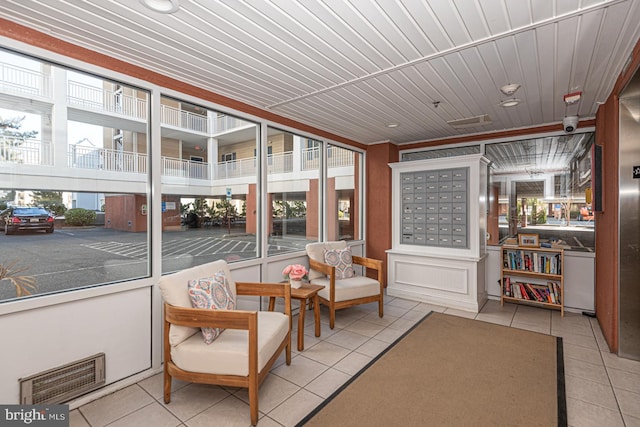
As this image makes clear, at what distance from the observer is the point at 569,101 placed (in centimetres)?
318

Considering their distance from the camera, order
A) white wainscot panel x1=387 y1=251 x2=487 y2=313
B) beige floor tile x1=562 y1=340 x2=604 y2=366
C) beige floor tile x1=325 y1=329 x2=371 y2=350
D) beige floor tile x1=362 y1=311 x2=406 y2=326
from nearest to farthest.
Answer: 1. beige floor tile x1=562 y1=340 x2=604 y2=366
2. beige floor tile x1=325 y1=329 x2=371 y2=350
3. beige floor tile x1=362 y1=311 x2=406 y2=326
4. white wainscot panel x1=387 y1=251 x2=487 y2=313

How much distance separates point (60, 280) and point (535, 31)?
3.81m

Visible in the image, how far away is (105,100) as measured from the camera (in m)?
2.59

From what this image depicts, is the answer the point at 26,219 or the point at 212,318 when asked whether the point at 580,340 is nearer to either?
the point at 212,318

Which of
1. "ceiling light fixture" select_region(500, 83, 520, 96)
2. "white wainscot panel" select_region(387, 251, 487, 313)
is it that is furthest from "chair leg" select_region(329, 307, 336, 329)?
"ceiling light fixture" select_region(500, 83, 520, 96)

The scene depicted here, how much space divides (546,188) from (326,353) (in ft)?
13.1

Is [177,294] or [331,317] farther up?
[177,294]

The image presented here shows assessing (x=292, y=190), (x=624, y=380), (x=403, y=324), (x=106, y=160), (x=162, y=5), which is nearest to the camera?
(x=162, y=5)

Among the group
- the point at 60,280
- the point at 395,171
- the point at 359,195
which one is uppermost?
the point at 395,171

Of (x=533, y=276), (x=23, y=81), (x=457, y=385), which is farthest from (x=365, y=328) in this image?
(x=23, y=81)

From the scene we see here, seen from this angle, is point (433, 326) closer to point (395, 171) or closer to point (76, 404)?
point (395, 171)

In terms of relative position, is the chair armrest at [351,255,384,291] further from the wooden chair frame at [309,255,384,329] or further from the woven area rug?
the woven area rug

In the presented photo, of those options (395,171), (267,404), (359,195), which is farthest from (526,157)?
(267,404)

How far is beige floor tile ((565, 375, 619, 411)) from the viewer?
224 cm
